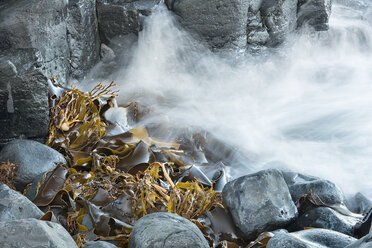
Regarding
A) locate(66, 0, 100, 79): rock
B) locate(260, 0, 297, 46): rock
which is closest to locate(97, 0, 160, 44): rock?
locate(66, 0, 100, 79): rock

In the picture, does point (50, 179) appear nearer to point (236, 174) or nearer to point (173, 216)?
point (173, 216)

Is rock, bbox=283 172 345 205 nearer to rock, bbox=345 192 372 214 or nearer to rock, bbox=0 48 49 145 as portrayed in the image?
rock, bbox=345 192 372 214

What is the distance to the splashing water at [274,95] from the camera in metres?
4.66

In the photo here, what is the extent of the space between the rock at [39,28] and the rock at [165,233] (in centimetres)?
250

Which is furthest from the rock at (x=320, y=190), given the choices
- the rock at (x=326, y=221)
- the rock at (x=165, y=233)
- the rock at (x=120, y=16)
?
the rock at (x=120, y=16)

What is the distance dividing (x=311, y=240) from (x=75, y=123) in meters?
2.16

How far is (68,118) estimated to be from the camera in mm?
4086

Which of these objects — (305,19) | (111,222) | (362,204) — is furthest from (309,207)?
(305,19)

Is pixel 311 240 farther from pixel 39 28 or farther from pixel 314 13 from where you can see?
pixel 314 13

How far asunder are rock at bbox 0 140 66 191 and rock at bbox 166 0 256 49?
3.11 metres

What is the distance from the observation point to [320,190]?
349 centimetres

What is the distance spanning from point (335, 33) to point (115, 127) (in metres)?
4.61

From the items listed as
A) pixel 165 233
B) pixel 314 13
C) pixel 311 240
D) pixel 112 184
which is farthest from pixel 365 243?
pixel 314 13

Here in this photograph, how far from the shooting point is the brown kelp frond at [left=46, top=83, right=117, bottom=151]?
3.93 metres
